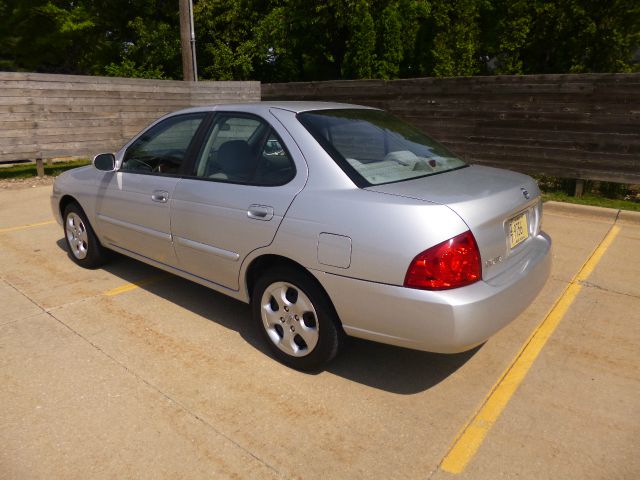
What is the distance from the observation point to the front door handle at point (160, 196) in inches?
149

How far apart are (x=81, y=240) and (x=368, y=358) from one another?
3.14 m

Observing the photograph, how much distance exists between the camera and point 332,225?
2.77 meters

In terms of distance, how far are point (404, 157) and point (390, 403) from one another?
1540 mm

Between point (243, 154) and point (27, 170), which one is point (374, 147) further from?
point (27, 170)

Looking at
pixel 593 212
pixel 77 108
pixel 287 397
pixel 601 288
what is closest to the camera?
pixel 287 397

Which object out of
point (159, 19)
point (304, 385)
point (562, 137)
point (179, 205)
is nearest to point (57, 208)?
point (179, 205)

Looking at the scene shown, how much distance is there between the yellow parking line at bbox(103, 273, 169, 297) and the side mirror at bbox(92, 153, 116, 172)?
3.36 ft

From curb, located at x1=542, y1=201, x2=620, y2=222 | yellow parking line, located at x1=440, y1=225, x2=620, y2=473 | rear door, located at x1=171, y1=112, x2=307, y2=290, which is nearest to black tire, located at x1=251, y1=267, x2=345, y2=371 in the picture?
rear door, located at x1=171, y1=112, x2=307, y2=290

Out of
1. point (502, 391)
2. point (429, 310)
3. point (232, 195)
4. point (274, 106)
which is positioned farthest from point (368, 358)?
point (274, 106)

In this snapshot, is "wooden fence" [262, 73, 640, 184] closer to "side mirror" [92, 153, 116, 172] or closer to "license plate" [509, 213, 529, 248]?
"license plate" [509, 213, 529, 248]

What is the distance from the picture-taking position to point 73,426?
2699mm

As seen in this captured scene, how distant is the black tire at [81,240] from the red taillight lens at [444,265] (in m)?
3.40

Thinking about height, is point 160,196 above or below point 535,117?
below

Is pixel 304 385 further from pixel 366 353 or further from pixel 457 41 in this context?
pixel 457 41
